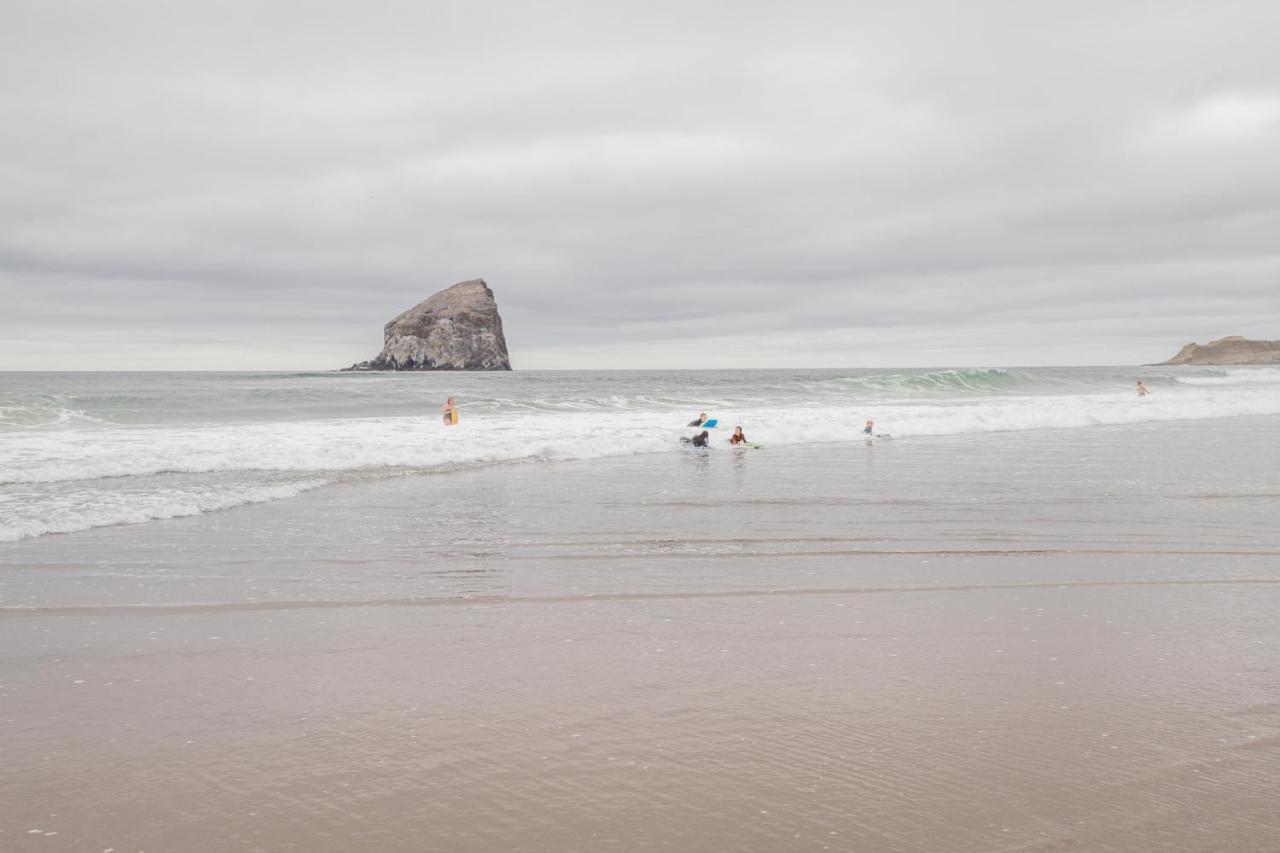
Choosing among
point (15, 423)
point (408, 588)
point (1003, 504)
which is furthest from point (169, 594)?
point (15, 423)

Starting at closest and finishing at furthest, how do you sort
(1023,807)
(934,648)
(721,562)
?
1. (1023,807)
2. (934,648)
3. (721,562)

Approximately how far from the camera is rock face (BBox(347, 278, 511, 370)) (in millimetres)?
140875

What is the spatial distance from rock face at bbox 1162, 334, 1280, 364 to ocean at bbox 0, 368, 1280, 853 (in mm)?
169470

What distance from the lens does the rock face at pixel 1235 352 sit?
153788mm

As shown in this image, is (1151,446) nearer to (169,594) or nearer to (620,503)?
(620,503)

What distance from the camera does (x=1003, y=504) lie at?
12.3 metres

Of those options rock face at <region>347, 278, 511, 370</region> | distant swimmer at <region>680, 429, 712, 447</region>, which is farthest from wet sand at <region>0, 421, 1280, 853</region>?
rock face at <region>347, 278, 511, 370</region>

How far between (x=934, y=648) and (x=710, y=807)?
2.67 meters

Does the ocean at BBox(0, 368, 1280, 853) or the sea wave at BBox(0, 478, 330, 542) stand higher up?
the sea wave at BBox(0, 478, 330, 542)

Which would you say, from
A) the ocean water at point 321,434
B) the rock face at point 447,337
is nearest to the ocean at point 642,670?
the ocean water at point 321,434

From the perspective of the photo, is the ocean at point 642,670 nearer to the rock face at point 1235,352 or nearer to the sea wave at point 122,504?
the sea wave at point 122,504

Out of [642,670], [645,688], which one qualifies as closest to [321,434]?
[642,670]

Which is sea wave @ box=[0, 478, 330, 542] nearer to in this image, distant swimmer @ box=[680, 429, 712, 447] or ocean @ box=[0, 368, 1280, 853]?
ocean @ box=[0, 368, 1280, 853]

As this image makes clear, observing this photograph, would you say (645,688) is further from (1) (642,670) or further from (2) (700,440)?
(2) (700,440)
